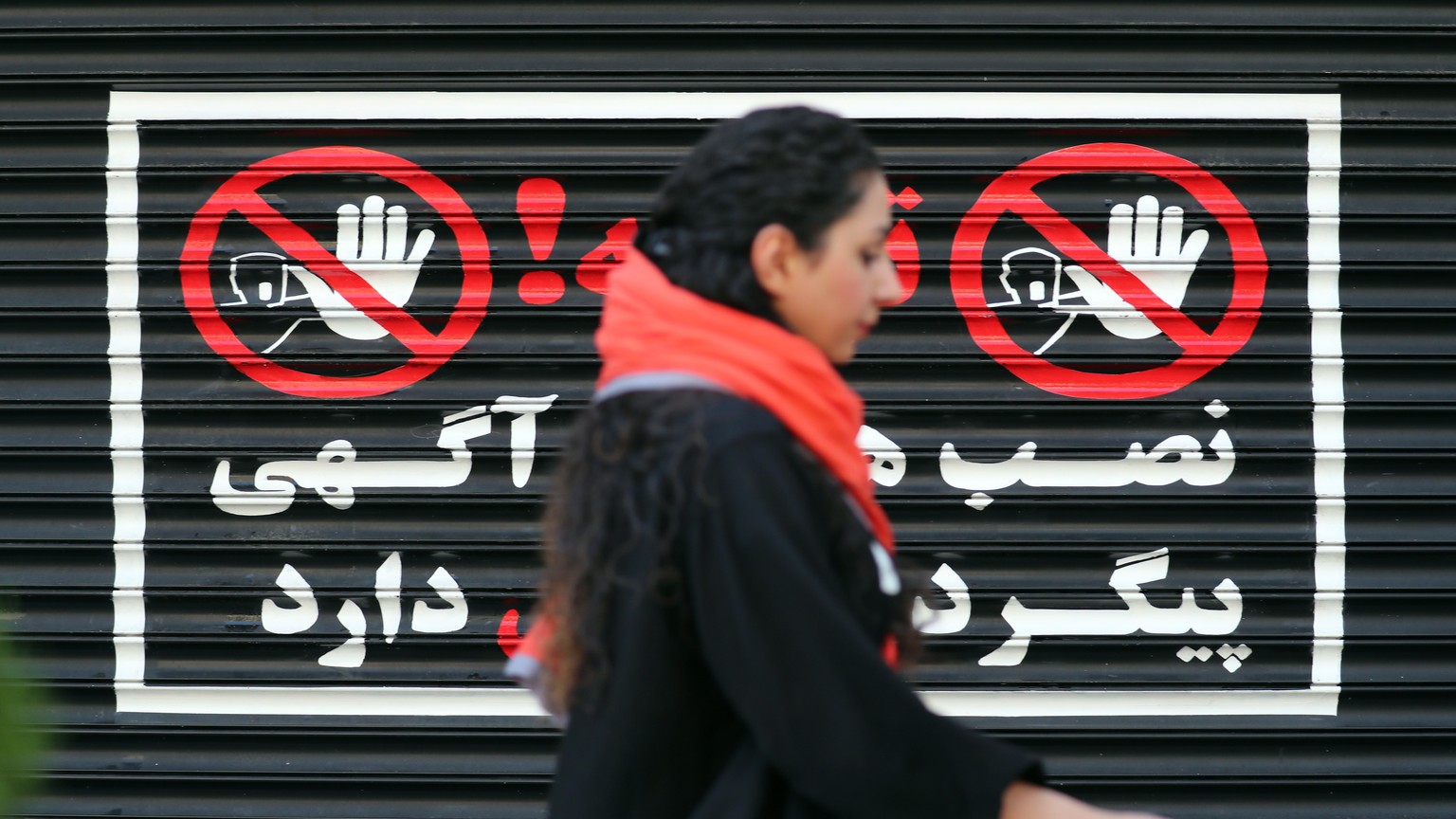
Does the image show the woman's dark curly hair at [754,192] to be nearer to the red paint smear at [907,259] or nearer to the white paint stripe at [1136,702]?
the red paint smear at [907,259]

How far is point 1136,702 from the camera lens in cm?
353

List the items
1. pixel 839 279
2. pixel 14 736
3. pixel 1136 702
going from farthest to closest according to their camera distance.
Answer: pixel 1136 702 < pixel 839 279 < pixel 14 736

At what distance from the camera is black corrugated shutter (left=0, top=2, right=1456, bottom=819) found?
139 inches

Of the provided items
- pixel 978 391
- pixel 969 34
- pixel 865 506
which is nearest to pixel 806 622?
pixel 865 506

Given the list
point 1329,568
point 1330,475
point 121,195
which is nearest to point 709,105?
point 121,195

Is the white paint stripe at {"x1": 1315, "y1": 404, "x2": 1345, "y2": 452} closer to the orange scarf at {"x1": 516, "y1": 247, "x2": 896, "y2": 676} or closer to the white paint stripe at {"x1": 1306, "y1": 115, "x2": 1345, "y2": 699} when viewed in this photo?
the white paint stripe at {"x1": 1306, "y1": 115, "x2": 1345, "y2": 699}

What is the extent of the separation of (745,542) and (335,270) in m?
2.58

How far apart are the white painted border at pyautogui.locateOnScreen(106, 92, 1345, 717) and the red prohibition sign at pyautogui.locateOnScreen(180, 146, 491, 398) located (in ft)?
0.45

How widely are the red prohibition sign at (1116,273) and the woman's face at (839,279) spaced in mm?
2059

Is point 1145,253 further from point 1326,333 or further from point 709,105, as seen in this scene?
point 709,105

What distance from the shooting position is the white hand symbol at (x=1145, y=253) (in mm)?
3566

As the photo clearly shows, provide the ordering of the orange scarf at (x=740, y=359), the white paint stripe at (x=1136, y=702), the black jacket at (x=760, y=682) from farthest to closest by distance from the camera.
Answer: the white paint stripe at (x=1136, y=702) → the orange scarf at (x=740, y=359) → the black jacket at (x=760, y=682)

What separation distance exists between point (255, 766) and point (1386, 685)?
10.1 feet

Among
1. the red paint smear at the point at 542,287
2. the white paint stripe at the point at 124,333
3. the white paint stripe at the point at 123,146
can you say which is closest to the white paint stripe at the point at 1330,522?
the red paint smear at the point at 542,287
